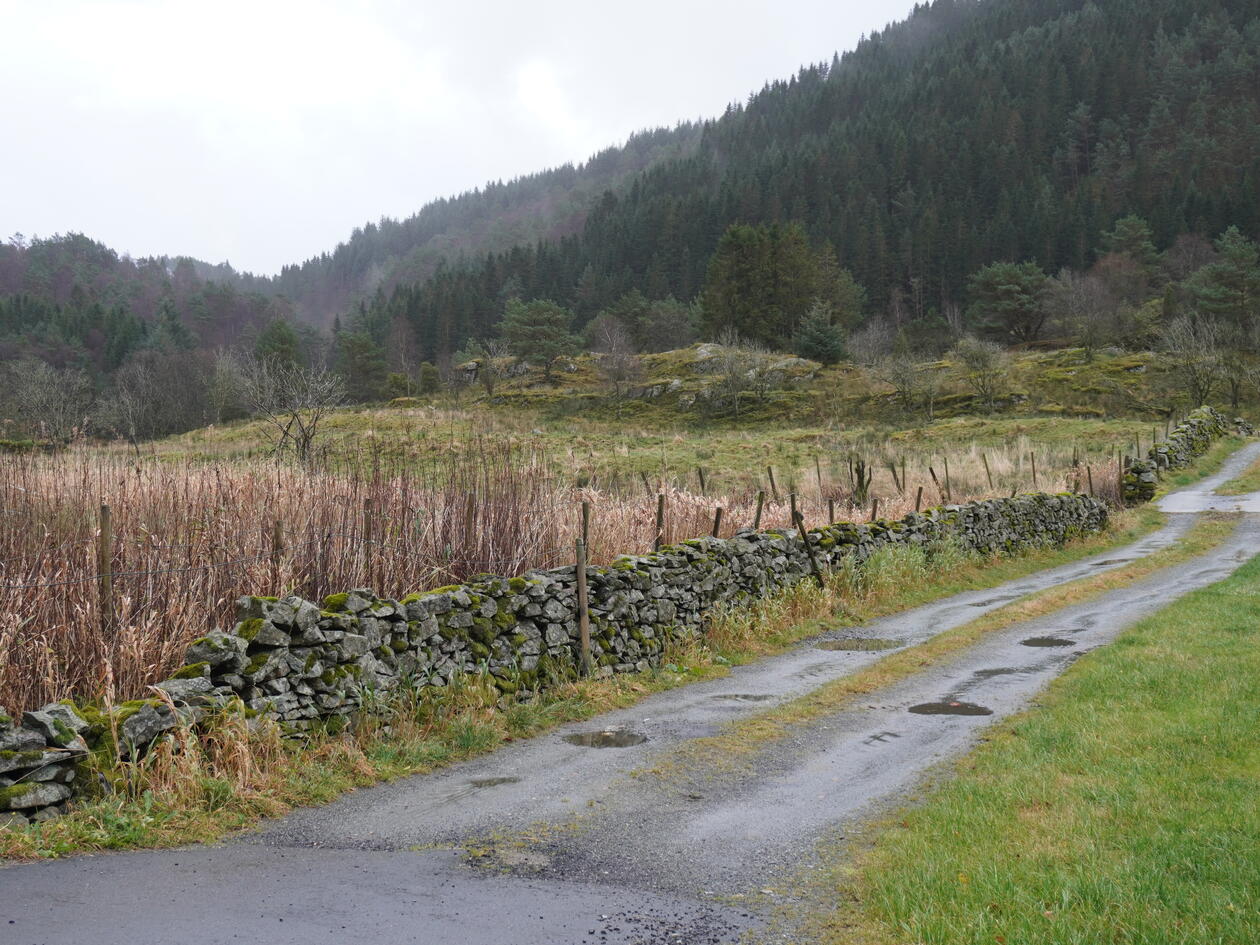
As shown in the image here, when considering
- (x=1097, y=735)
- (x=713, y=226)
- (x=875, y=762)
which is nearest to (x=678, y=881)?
(x=875, y=762)

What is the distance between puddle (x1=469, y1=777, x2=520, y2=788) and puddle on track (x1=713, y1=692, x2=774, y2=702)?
3420 mm

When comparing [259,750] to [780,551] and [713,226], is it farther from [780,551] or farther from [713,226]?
[713,226]

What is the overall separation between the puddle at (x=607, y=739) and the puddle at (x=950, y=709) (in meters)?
3.12

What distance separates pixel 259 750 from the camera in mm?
6371

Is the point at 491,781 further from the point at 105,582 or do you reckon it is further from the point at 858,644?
the point at 858,644

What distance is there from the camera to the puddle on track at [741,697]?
9.56 meters

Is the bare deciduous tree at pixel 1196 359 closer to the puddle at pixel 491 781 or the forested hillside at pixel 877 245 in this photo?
the forested hillside at pixel 877 245

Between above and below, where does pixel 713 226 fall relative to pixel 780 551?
above

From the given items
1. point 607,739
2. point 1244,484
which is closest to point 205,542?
point 607,739

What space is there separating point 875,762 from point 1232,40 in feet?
450

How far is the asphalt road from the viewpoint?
4.34 meters

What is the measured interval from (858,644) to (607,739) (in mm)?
5724

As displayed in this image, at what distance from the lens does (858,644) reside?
1254cm

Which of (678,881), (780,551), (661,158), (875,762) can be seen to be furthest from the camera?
(661,158)
